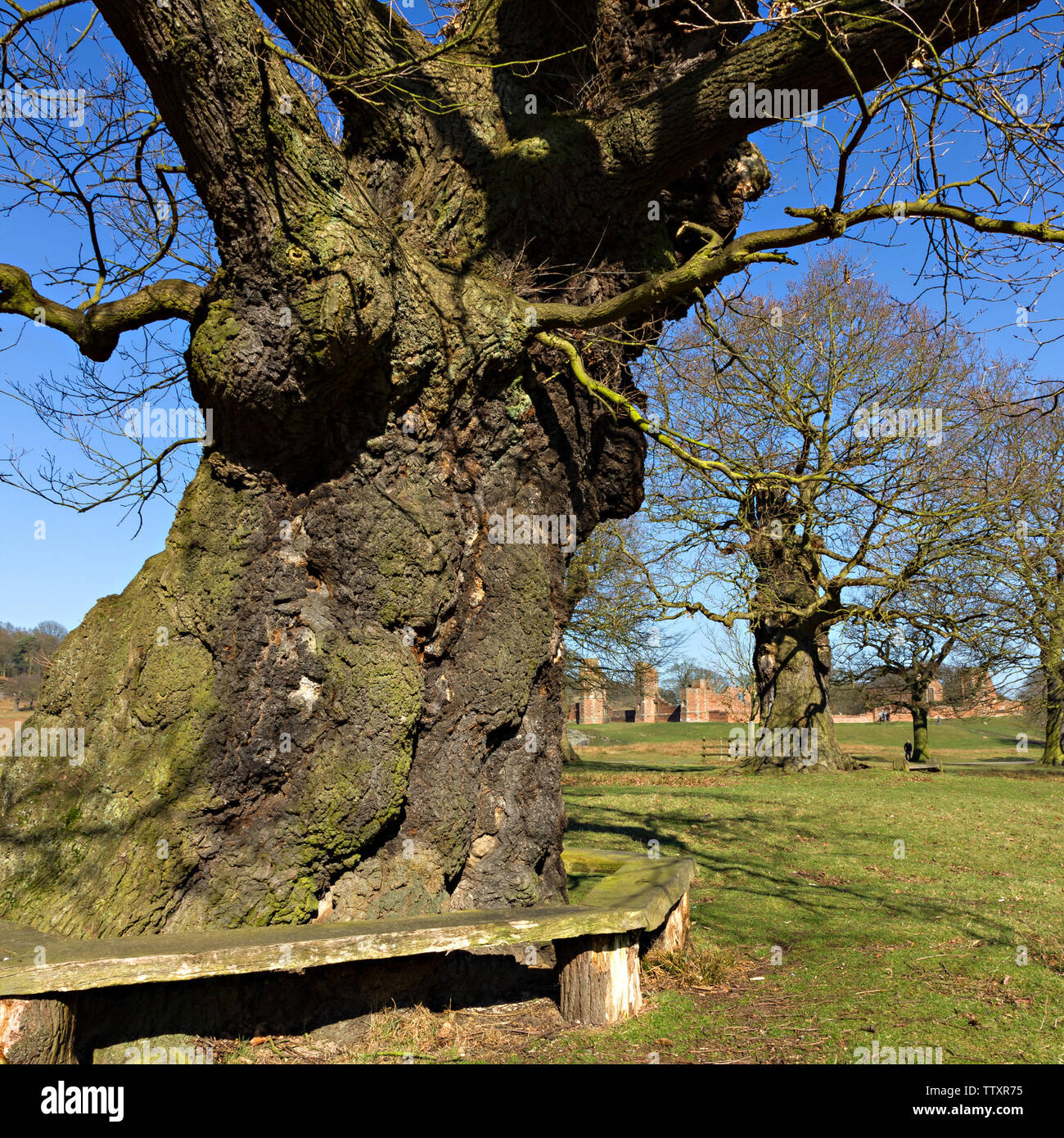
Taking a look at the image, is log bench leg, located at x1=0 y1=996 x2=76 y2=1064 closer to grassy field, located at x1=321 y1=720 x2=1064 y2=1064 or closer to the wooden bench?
the wooden bench

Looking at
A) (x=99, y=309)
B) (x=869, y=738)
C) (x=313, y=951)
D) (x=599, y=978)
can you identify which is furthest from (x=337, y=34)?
(x=869, y=738)

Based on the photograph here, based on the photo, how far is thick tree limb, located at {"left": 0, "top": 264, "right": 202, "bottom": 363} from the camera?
5.09m

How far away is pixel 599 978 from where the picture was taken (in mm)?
4785

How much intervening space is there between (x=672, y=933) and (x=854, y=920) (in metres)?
2.07

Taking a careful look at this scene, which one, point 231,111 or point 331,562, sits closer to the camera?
point 231,111

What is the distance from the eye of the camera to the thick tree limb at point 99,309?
5.09 metres

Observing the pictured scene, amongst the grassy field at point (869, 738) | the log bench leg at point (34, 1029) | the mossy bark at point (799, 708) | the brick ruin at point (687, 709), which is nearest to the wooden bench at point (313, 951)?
the log bench leg at point (34, 1029)

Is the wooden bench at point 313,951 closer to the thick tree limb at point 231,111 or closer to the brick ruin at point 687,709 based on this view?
the thick tree limb at point 231,111

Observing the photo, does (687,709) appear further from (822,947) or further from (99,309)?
(99,309)

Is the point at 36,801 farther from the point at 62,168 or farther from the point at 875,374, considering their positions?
the point at 875,374

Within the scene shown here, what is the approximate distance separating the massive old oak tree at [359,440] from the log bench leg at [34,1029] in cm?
58

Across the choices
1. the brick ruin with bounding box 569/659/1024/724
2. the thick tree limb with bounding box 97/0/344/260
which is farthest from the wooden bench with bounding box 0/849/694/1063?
the brick ruin with bounding box 569/659/1024/724

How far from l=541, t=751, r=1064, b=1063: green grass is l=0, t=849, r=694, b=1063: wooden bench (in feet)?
1.09
